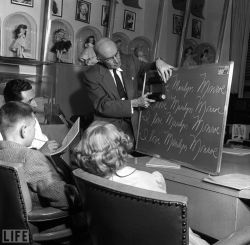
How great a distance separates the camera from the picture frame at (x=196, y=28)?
5.77 metres

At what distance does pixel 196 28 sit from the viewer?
19.0 feet

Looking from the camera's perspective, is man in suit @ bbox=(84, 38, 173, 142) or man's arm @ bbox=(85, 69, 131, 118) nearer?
man's arm @ bbox=(85, 69, 131, 118)

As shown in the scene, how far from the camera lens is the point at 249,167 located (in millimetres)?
1844

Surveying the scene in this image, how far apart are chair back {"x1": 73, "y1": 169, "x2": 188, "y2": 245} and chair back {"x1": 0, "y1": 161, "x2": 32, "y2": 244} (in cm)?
36

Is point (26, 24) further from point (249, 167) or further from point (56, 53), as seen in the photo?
point (249, 167)

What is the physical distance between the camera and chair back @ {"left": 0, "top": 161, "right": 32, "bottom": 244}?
1377 millimetres

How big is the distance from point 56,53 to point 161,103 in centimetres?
240

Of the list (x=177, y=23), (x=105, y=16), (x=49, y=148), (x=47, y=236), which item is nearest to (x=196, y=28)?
(x=177, y=23)

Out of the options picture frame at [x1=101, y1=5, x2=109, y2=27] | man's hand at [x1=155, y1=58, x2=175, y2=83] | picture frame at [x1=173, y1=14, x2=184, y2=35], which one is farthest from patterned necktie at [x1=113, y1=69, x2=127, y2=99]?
picture frame at [x1=173, y1=14, x2=184, y2=35]

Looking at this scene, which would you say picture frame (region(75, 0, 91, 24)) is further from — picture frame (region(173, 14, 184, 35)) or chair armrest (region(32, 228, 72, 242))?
chair armrest (region(32, 228, 72, 242))

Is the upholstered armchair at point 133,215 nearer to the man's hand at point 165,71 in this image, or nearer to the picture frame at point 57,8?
the man's hand at point 165,71

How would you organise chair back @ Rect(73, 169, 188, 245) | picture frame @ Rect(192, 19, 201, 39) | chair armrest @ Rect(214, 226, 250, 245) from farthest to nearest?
picture frame @ Rect(192, 19, 201, 39)
chair armrest @ Rect(214, 226, 250, 245)
chair back @ Rect(73, 169, 188, 245)

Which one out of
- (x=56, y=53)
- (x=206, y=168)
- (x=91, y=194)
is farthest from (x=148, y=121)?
(x=56, y=53)

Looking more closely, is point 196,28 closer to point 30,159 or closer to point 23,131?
point 23,131
